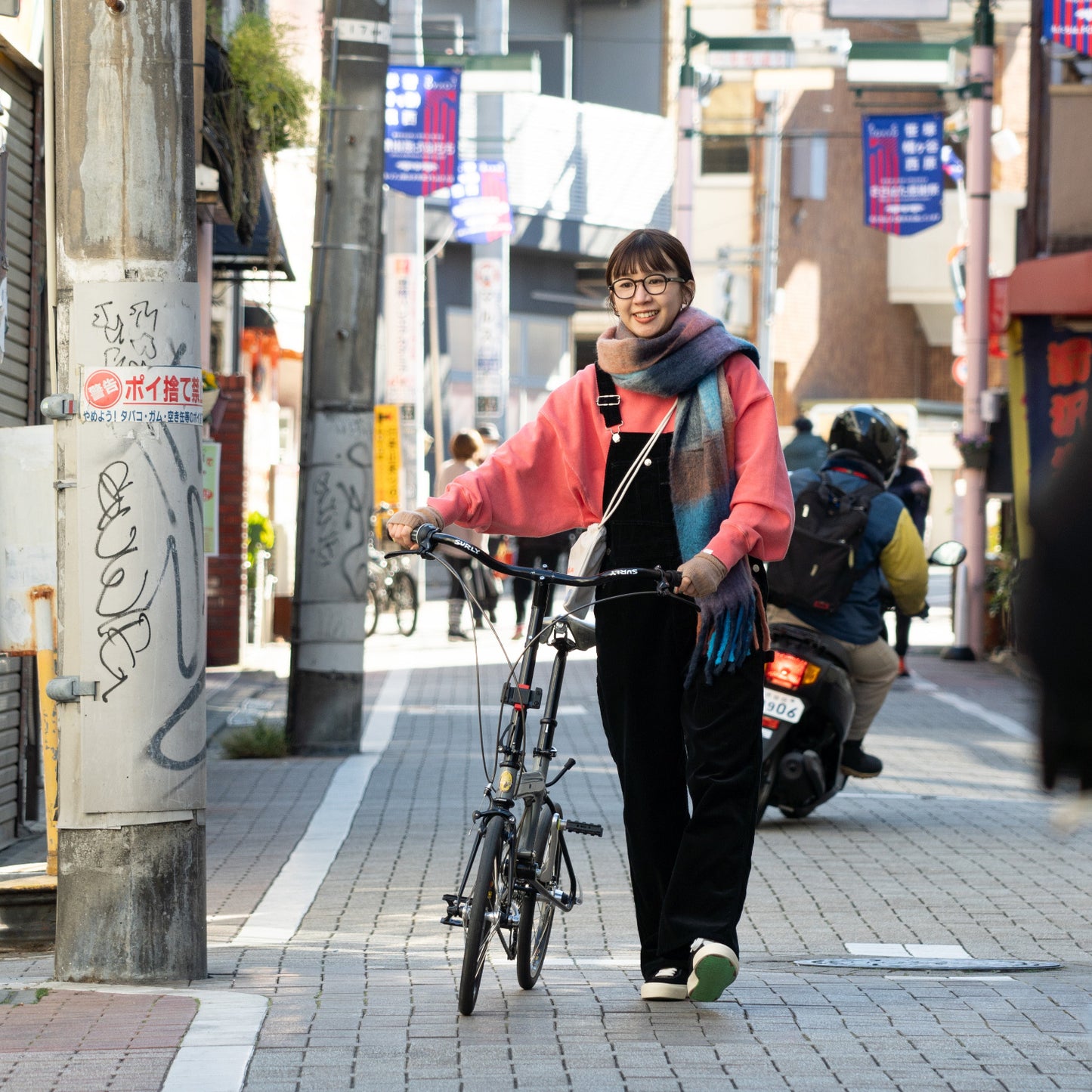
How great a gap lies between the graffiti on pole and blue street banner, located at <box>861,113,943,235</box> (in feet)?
69.3

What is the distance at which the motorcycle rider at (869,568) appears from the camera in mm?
8617

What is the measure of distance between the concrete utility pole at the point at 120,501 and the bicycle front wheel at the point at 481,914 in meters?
0.99

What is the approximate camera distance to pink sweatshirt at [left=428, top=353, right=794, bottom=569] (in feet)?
16.6

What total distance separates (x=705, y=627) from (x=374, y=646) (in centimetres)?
1535

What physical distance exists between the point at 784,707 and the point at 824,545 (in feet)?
2.38

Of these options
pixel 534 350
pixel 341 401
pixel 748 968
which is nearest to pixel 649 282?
pixel 748 968

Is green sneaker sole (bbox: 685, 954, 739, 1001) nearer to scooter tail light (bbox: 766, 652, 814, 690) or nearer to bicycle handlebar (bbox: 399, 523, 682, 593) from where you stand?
bicycle handlebar (bbox: 399, 523, 682, 593)

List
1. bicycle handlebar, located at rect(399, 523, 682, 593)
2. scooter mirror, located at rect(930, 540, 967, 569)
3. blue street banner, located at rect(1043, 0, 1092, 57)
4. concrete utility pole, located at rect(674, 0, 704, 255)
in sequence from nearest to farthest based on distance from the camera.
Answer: bicycle handlebar, located at rect(399, 523, 682, 593) < scooter mirror, located at rect(930, 540, 967, 569) < blue street banner, located at rect(1043, 0, 1092, 57) < concrete utility pole, located at rect(674, 0, 704, 255)

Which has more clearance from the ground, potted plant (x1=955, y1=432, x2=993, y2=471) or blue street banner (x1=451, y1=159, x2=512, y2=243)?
blue street banner (x1=451, y1=159, x2=512, y2=243)

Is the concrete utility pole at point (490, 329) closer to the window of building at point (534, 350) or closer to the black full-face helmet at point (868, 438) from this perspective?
the window of building at point (534, 350)

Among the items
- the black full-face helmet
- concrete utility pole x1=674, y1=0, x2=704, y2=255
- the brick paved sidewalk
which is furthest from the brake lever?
concrete utility pole x1=674, y1=0, x2=704, y2=255

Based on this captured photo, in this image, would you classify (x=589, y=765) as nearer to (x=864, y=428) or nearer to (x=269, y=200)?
(x=864, y=428)

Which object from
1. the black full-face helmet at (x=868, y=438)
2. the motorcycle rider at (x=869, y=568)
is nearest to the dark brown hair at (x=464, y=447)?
the motorcycle rider at (x=869, y=568)

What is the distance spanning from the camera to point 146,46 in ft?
17.9
